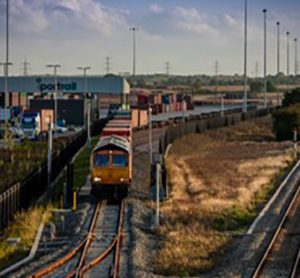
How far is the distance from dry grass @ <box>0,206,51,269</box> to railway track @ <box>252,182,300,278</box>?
7.28 meters

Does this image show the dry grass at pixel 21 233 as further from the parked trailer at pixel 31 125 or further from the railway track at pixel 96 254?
the parked trailer at pixel 31 125

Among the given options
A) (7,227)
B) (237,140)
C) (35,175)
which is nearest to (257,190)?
(35,175)

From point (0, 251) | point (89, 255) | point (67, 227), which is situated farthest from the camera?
point (67, 227)

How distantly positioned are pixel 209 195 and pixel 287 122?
39.6 meters

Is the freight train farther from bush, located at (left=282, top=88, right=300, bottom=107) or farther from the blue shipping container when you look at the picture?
bush, located at (left=282, top=88, right=300, bottom=107)

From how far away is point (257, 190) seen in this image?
35219 mm

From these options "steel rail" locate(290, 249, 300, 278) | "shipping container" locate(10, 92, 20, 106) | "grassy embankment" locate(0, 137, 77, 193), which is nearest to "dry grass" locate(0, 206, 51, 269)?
"steel rail" locate(290, 249, 300, 278)

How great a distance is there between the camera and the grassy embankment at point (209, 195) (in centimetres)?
2192

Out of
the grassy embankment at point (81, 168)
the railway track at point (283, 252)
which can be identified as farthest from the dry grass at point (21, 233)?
the railway track at point (283, 252)

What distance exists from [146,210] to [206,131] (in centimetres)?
4648

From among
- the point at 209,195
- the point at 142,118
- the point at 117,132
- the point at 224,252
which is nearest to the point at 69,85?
the point at 142,118

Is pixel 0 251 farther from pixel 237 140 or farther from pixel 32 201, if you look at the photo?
pixel 237 140

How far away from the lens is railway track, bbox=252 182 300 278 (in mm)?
19594

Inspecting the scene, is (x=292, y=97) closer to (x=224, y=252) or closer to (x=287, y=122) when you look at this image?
(x=287, y=122)
